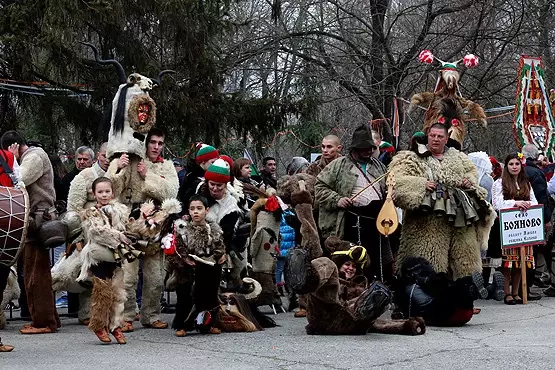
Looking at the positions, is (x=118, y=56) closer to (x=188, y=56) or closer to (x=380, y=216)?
(x=188, y=56)

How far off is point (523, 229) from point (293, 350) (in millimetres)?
5057

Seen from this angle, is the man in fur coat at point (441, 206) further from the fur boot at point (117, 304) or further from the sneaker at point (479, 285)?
the fur boot at point (117, 304)

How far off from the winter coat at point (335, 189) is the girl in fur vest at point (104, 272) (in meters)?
2.38

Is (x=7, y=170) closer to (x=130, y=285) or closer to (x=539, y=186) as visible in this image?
(x=130, y=285)

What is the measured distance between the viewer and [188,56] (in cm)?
1747

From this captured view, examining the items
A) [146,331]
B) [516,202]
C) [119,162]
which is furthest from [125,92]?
[516,202]

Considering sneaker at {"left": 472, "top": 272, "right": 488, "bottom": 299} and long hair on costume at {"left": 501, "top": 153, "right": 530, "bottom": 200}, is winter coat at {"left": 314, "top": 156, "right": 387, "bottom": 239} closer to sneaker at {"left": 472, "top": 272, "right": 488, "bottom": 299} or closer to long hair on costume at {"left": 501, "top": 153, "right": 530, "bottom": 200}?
sneaker at {"left": 472, "top": 272, "right": 488, "bottom": 299}

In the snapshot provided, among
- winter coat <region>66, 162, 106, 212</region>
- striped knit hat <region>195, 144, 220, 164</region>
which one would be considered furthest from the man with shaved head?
winter coat <region>66, 162, 106, 212</region>

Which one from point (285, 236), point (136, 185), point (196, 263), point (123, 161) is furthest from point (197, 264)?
point (285, 236)

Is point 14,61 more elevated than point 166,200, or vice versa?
point 14,61

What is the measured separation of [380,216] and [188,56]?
8.15 metres

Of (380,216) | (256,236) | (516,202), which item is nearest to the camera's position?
(380,216)

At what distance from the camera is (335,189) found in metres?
10.6

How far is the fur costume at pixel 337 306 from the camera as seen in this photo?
29.2 feet
